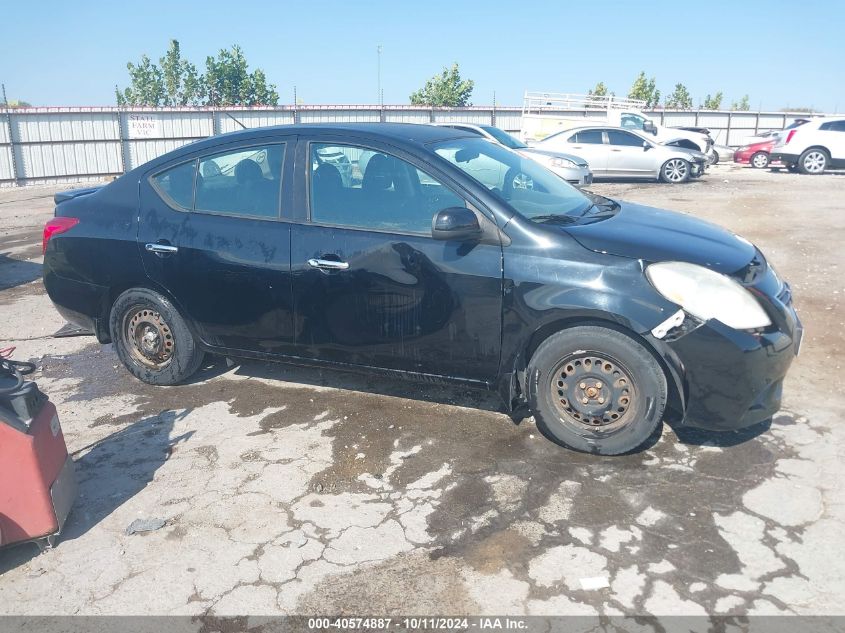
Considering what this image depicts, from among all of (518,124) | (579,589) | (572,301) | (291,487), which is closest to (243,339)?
(291,487)

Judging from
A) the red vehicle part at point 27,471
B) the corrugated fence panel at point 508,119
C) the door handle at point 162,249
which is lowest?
the red vehicle part at point 27,471

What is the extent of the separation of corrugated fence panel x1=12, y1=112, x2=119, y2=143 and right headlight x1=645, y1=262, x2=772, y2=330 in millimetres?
22367

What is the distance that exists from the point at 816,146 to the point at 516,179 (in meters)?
18.5

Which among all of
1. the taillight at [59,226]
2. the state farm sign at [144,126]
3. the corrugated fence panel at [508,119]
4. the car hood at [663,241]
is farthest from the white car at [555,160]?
the corrugated fence panel at [508,119]

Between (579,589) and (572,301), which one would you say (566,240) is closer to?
(572,301)

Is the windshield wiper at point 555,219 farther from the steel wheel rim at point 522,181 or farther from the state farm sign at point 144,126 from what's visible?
the state farm sign at point 144,126

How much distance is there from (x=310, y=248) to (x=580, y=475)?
203 centimetres

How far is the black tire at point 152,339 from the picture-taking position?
4766 millimetres

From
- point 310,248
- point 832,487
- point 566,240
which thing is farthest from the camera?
point 310,248

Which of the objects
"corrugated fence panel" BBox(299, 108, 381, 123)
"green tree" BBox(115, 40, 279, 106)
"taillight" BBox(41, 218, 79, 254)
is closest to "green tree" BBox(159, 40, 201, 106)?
"green tree" BBox(115, 40, 279, 106)

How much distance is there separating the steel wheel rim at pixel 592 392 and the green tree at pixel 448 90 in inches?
2158

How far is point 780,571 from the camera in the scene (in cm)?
287

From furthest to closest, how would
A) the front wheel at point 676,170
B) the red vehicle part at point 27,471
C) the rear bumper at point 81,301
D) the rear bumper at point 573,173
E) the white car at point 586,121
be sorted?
the white car at point 586,121 < the front wheel at point 676,170 < the rear bumper at point 573,173 < the rear bumper at point 81,301 < the red vehicle part at point 27,471

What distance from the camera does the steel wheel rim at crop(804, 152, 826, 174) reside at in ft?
64.0
